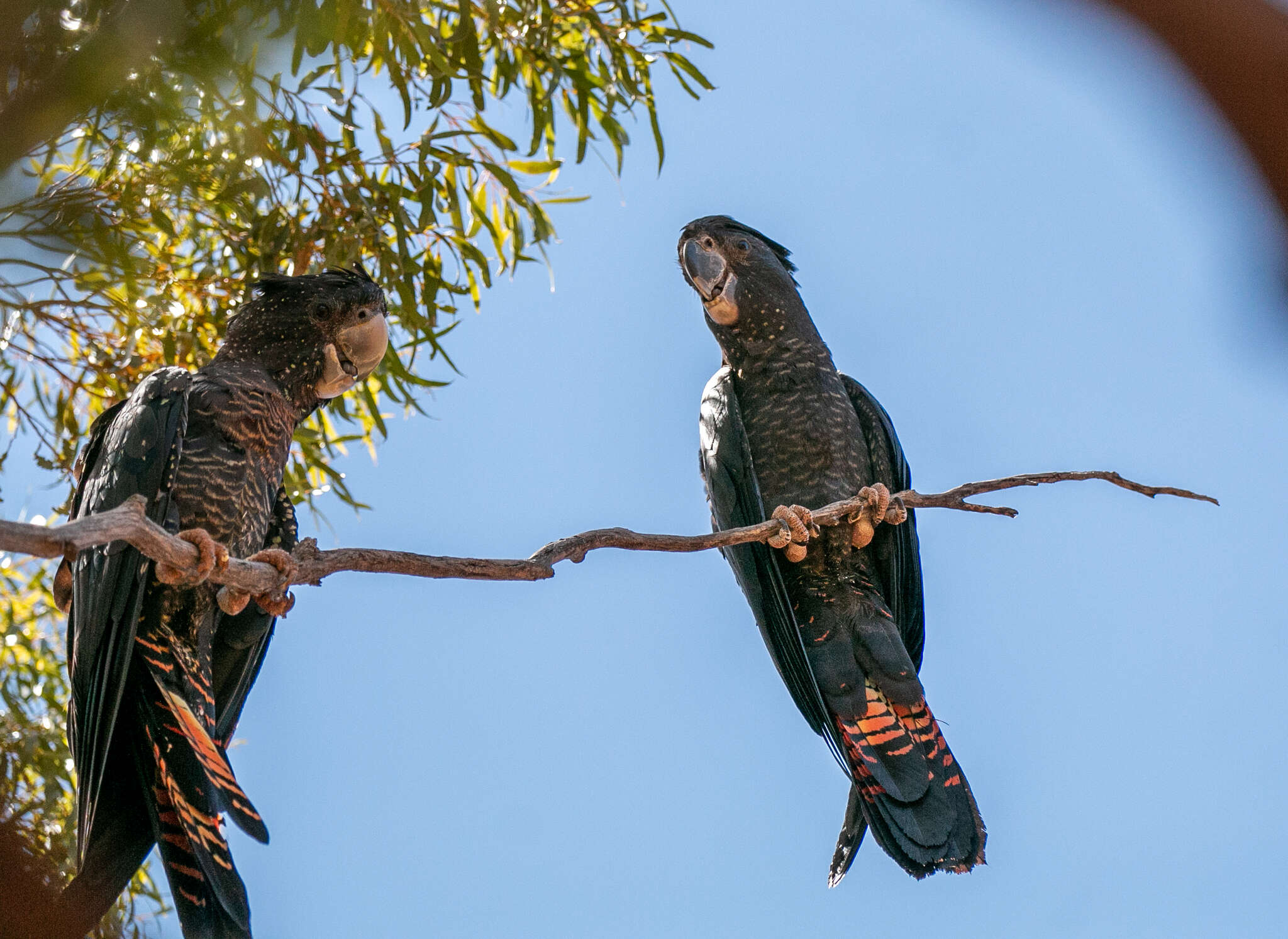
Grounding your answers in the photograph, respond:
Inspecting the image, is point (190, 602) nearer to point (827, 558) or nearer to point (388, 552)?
point (388, 552)

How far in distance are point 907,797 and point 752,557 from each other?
2.42 feet

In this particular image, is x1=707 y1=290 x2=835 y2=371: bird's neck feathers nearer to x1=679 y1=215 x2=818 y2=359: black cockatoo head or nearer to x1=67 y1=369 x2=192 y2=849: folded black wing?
x1=679 y1=215 x2=818 y2=359: black cockatoo head

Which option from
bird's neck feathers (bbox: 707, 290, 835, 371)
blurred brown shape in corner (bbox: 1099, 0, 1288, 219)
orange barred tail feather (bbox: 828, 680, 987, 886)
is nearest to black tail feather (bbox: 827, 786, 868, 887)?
orange barred tail feather (bbox: 828, 680, 987, 886)

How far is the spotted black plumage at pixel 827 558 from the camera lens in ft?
9.30

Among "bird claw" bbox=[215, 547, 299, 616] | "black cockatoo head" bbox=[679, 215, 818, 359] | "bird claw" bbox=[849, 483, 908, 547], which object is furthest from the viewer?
"black cockatoo head" bbox=[679, 215, 818, 359]

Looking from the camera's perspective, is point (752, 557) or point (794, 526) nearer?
point (794, 526)

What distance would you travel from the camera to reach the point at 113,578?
2.48 meters

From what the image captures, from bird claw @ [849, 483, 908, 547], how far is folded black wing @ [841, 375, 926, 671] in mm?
109

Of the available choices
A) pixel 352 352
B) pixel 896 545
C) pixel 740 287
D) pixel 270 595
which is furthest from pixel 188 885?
pixel 740 287

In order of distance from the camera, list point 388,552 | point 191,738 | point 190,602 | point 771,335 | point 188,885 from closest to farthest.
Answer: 1. point 388,552
2. point 188,885
3. point 191,738
4. point 190,602
5. point 771,335

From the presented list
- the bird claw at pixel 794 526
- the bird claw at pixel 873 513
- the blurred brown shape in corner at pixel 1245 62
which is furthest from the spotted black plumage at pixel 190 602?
the blurred brown shape in corner at pixel 1245 62

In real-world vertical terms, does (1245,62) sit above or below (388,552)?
below

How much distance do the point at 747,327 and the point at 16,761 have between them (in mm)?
2559

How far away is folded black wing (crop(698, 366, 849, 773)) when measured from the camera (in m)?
3.04
